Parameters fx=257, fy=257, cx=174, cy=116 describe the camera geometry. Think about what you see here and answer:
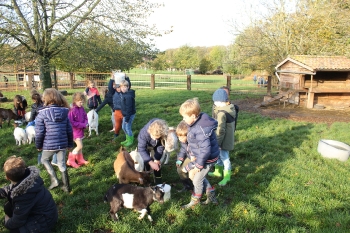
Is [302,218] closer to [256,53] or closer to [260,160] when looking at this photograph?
[260,160]

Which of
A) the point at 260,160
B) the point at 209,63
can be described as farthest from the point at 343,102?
the point at 209,63

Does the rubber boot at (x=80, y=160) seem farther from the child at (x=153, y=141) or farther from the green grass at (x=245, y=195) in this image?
the child at (x=153, y=141)

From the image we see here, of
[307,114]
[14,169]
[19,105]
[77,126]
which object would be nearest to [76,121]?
[77,126]

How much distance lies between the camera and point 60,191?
14.0 ft

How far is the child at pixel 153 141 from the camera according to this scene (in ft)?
12.7

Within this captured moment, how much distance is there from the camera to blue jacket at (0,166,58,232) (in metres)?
2.77

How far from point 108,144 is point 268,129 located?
5.15 meters

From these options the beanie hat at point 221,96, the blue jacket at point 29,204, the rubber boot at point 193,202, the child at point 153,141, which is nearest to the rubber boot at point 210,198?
the rubber boot at point 193,202

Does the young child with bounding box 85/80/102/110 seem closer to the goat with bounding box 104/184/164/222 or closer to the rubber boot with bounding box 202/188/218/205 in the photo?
the goat with bounding box 104/184/164/222

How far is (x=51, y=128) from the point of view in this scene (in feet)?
13.2

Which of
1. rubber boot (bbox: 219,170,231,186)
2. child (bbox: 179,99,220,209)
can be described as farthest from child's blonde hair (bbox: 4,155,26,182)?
rubber boot (bbox: 219,170,231,186)

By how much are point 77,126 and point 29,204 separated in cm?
279

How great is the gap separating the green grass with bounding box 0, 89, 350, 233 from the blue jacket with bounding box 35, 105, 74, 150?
32.0 inches

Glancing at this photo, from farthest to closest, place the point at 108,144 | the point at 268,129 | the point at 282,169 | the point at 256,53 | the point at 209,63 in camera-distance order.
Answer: the point at 209,63
the point at 256,53
the point at 268,129
the point at 108,144
the point at 282,169
